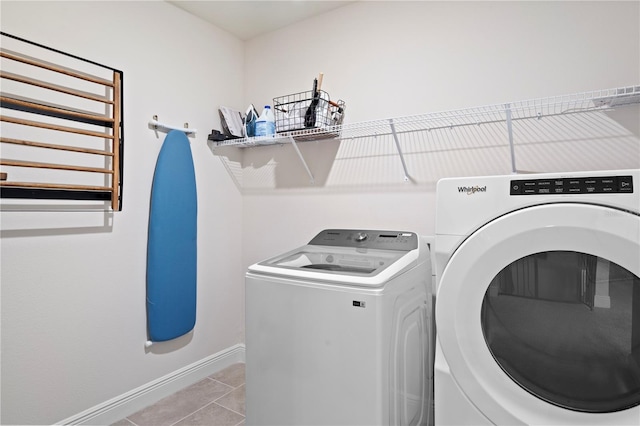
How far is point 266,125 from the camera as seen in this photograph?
2.23m

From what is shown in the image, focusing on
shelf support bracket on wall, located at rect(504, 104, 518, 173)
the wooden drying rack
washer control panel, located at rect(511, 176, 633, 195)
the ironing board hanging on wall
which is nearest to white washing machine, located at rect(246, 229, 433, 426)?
washer control panel, located at rect(511, 176, 633, 195)

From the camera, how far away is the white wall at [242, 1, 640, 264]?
1.55m

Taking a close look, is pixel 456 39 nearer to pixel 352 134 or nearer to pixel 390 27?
pixel 390 27

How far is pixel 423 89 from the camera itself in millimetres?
1920

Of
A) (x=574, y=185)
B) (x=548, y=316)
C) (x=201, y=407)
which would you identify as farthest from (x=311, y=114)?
(x=201, y=407)

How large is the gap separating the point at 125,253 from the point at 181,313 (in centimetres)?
48

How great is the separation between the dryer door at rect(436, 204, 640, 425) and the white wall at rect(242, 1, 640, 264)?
2.45 feet

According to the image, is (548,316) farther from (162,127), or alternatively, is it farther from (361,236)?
(162,127)

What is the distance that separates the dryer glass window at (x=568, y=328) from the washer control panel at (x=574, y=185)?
0.19m

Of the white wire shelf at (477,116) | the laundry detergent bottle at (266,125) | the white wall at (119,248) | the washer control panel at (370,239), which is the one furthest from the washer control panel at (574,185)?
the white wall at (119,248)

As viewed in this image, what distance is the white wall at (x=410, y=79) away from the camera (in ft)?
5.10

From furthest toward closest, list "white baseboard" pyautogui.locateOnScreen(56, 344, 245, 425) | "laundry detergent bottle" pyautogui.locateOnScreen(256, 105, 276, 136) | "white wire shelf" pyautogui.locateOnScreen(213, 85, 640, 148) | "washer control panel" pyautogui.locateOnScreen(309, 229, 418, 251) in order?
"laundry detergent bottle" pyautogui.locateOnScreen(256, 105, 276, 136) < "white baseboard" pyautogui.locateOnScreen(56, 344, 245, 425) < "washer control panel" pyautogui.locateOnScreen(309, 229, 418, 251) < "white wire shelf" pyautogui.locateOnScreen(213, 85, 640, 148)

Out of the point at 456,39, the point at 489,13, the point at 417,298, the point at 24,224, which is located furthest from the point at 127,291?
the point at 489,13

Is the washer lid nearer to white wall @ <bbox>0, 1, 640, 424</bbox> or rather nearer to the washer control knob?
the washer control knob
